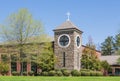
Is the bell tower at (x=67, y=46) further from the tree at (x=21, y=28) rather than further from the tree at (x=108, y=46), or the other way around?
the tree at (x=108, y=46)

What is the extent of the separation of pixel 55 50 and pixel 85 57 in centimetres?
646

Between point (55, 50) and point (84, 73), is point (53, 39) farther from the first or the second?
point (84, 73)

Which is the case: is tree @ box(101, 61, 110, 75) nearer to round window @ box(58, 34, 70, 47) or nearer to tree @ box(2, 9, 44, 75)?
round window @ box(58, 34, 70, 47)

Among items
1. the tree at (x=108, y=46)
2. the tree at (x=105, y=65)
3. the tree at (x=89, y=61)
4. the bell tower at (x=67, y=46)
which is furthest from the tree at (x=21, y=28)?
the tree at (x=108, y=46)

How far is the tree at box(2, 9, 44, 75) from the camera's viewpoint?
147ft

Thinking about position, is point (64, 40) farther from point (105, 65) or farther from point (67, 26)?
point (105, 65)

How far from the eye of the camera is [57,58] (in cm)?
5675

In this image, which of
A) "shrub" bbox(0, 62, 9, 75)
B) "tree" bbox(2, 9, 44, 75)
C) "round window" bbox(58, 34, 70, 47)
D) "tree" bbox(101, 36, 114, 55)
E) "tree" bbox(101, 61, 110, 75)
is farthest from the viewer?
"tree" bbox(101, 36, 114, 55)

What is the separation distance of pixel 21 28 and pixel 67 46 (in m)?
13.6

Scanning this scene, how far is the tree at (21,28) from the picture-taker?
147 ft

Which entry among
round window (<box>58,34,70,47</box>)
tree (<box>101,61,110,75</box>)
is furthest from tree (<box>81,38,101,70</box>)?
round window (<box>58,34,70,47</box>)

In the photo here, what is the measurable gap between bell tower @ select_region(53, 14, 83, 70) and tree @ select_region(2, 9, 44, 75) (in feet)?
39.9

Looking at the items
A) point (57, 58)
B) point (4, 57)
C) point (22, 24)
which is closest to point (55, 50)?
point (57, 58)

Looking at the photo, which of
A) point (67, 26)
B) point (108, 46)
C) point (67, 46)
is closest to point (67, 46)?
point (67, 46)
